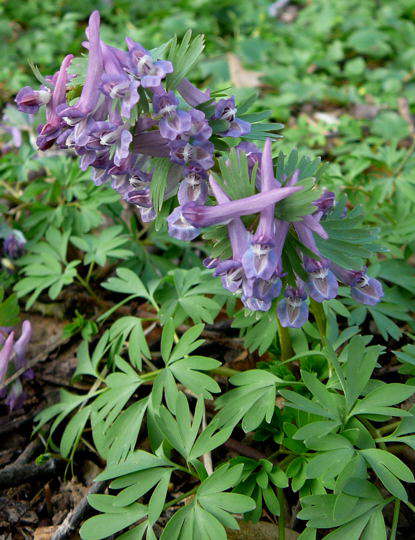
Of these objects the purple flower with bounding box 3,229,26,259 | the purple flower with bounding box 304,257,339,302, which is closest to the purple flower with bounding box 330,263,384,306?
the purple flower with bounding box 304,257,339,302

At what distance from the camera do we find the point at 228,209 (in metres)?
1.47

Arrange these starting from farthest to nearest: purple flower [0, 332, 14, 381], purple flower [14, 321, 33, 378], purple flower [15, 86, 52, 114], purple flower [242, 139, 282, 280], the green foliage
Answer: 1. the green foliage
2. purple flower [14, 321, 33, 378]
3. purple flower [0, 332, 14, 381]
4. purple flower [15, 86, 52, 114]
5. purple flower [242, 139, 282, 280]

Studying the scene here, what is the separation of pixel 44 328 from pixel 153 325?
2.53ft

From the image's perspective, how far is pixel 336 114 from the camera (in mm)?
4750

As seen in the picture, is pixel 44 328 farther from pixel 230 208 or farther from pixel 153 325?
pixel 230 208

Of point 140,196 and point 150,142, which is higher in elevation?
point 150,142

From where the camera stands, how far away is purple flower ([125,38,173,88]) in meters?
1.47

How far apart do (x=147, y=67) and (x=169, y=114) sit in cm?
16

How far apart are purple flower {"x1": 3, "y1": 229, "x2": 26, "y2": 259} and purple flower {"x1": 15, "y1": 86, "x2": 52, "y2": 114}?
1386mm

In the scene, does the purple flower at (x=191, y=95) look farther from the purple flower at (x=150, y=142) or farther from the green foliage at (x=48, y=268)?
the green foliage at (x=48, y=268)

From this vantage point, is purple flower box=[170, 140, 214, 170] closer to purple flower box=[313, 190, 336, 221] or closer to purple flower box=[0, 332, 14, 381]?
purple flower box=[313, 190, 336, 221]

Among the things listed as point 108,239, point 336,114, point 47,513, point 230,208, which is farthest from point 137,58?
point 336,114

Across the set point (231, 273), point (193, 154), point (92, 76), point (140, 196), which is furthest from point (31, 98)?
point (231, 273)

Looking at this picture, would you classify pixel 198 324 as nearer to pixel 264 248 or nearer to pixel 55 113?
pixel 264 248
